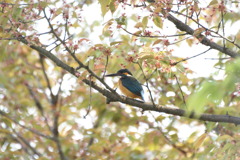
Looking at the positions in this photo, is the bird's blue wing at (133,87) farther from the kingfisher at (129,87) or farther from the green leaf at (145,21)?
the green leaf at (145,21)

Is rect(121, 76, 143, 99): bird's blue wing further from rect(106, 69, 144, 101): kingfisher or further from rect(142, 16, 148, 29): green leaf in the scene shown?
rect(142, 16, 148, 29): green leaf

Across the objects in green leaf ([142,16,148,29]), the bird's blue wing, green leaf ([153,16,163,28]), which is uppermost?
the bird's blue wing

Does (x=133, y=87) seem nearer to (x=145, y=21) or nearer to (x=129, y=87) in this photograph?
(x=129, y=87)

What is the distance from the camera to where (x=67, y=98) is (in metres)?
6.04

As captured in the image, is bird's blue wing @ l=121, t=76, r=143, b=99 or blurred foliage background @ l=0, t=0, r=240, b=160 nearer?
blurred foliage background @ l=0, t=0, r=240, b=160

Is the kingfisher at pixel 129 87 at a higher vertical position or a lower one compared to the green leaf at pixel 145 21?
higher

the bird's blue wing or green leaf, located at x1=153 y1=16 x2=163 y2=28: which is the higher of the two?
the bird's blue wing

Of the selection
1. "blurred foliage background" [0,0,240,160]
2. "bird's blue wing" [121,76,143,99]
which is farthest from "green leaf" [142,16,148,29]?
"bird's blue wing" [121,76,143,99]

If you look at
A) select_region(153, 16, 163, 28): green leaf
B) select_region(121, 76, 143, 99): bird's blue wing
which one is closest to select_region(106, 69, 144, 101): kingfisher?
select_region(121, 76, 143, 99): bird's blue wing

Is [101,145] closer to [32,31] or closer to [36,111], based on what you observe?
[32,31]

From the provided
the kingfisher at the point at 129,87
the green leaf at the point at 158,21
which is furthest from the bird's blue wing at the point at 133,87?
the green leaf at the point at 158,21

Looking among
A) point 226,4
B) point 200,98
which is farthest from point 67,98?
point 200,98

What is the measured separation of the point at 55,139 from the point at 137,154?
1.22 metres

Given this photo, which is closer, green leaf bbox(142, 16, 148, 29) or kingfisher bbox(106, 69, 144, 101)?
green leaf bbox(142, 16, 148, 29)
